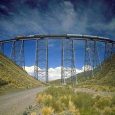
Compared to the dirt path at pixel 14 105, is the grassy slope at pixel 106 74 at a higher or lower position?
higher

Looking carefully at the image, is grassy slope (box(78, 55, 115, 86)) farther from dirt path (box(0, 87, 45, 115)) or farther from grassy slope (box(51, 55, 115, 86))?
dirt path (box(0, 87, 45, 115))

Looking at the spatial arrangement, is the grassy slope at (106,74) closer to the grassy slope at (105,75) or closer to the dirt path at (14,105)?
the grassy slope at (105,75)

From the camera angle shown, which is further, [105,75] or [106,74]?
[106,74]

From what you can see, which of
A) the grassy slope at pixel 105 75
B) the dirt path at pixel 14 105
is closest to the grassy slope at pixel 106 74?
the grassy slope at pixel 105 75

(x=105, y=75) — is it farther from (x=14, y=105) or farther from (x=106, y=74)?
(x=14, y=105)

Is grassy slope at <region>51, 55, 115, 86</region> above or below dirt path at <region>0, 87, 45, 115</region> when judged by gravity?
above

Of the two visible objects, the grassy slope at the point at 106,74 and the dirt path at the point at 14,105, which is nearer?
the dirt path at the point at 14,105

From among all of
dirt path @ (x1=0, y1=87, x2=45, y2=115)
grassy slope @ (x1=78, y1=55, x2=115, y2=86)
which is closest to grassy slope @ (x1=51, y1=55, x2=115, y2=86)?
grassy slope @ (x1=78, y1=55, x2=115, y2=86)

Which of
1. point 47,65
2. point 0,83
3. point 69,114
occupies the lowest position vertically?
point 69,114

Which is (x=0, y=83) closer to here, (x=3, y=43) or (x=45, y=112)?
(x=45, y=112)

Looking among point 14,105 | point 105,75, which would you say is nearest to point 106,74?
point 105,75

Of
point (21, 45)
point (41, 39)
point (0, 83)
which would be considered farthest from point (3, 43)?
point (0, 83)
